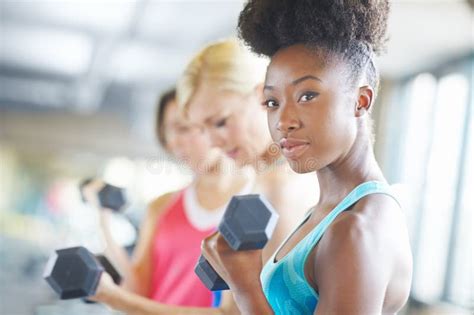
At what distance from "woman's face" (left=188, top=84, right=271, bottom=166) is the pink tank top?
0.16 meters

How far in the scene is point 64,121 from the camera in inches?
311

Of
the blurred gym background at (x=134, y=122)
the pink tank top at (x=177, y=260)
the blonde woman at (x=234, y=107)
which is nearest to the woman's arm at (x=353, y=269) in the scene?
the blurred gym background at (x=134, y=122)

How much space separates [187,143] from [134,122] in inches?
227

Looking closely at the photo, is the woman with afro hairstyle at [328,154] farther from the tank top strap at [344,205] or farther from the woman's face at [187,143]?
the woman's face at [187,143]

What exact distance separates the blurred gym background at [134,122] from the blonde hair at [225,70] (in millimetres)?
46

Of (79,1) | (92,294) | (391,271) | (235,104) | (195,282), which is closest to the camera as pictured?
(391,271)

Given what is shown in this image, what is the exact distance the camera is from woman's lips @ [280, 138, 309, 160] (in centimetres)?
59

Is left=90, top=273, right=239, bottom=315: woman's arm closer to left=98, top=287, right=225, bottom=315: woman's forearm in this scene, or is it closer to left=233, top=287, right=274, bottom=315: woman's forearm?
left=98, top=287, right=225, bottom=315: woman's forearm

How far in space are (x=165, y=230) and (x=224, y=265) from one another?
62 cm

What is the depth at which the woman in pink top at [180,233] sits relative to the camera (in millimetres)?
1051

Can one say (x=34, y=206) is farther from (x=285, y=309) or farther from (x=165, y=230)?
(x=285, y=309)

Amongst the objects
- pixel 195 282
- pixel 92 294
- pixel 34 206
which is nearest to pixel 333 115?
pixel 92 294

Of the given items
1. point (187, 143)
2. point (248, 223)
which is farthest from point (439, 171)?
point (248, 223)

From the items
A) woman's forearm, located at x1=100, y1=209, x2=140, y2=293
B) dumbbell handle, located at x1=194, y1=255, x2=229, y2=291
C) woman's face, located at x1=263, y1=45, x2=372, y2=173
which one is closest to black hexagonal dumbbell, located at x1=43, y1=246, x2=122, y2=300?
dumbbell handle, located at x1=194, y1=255, x2=229, y2=291
